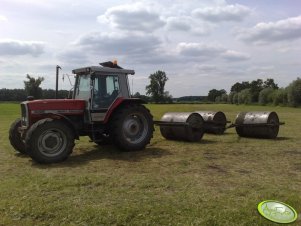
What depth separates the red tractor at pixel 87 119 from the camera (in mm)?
9289

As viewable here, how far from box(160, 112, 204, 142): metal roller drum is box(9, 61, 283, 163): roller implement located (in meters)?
1.70

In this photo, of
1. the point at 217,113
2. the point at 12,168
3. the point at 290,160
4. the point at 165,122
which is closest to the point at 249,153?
the point at 290,160

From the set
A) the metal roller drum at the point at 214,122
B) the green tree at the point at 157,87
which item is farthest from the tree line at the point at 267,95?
the metal roller drum at the point at 214,122

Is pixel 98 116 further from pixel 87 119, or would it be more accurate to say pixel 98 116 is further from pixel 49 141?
pixel 49 141

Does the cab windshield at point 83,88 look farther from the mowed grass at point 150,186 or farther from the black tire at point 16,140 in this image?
the black tire at point 16,140

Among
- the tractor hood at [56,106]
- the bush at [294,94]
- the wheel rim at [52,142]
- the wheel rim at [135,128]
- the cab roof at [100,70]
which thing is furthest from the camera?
the bush at [294,94]

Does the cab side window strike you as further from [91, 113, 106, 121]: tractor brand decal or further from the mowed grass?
the mowed grass

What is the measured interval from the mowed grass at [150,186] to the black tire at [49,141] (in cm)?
27

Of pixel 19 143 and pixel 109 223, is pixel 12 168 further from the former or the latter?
pixel 109 223

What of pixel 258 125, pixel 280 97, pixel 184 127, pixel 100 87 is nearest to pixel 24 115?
pixel 100 87

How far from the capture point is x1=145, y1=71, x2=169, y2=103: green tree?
106m

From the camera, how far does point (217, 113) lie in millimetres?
14766

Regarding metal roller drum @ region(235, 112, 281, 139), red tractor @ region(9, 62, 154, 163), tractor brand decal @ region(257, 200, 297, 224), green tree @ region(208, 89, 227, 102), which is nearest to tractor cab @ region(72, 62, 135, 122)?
red tractor @ region(9, 62, 154, 163)

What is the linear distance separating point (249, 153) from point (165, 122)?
3527 millimetres
